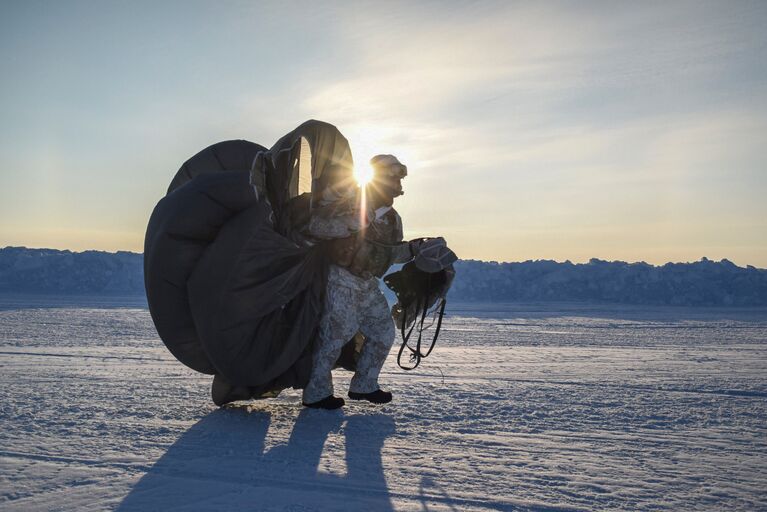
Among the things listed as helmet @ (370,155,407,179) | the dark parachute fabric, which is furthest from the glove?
the dark parachute fabric

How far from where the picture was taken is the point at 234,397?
4.43m

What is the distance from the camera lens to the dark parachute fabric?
4.05 meters

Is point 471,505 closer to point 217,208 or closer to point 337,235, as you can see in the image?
point 337,235

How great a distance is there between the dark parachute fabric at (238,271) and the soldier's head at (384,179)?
0.28 m

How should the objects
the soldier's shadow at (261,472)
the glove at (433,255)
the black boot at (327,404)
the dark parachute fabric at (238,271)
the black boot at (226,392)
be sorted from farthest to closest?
the glove at (433,255) → the black boot at (327,404) → the black boot at (226,392) → the dark parachute fabric at (238,271) → the soldier's shadow at (261,472)

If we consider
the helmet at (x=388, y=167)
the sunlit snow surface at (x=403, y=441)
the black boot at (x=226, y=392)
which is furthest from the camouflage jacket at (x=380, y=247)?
the black boot at (x=226, y=392)

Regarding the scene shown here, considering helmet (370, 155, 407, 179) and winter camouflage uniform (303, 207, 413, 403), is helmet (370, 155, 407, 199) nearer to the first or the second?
helmet (370, 155, 407, 179)

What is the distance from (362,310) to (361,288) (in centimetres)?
17

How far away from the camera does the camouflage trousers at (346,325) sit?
455 cm

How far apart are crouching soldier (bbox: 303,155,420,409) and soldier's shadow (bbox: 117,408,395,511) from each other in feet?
1.60

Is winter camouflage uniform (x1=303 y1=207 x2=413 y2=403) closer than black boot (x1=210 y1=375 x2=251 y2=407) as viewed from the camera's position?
No

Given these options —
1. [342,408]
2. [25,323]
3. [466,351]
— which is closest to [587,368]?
[466,351]

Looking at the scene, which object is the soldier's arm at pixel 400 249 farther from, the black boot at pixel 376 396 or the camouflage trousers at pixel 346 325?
the black boot at pixel 376 396

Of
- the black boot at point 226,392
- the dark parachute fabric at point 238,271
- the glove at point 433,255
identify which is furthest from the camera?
the glove at point 433,255
